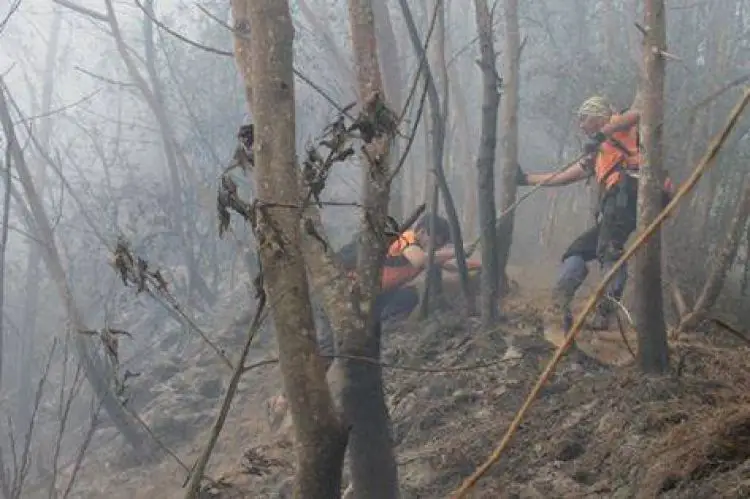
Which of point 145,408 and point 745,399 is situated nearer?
point 745,399

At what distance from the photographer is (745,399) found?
10.1 feet

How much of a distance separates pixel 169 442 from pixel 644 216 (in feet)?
19.6

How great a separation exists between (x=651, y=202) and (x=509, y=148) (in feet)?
10.9

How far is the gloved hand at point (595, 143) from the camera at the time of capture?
18.9 feet

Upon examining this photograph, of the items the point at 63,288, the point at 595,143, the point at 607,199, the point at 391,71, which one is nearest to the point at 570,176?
the point at 595,143

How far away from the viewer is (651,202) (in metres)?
4.34

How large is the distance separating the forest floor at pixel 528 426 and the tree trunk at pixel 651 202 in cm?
18

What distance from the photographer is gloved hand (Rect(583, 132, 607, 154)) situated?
5.75m

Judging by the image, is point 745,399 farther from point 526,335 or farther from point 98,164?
point 98,164

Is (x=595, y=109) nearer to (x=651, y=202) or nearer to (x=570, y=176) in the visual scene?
(x=570, y=176)

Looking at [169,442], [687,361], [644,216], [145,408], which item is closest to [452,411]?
[687,361]

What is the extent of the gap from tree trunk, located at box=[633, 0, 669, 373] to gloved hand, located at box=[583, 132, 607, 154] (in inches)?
54.2

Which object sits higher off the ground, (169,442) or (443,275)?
(443,275)

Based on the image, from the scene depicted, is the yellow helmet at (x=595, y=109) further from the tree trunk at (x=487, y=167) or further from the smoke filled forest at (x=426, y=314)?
the tree trunk at (x=487, y=167)
